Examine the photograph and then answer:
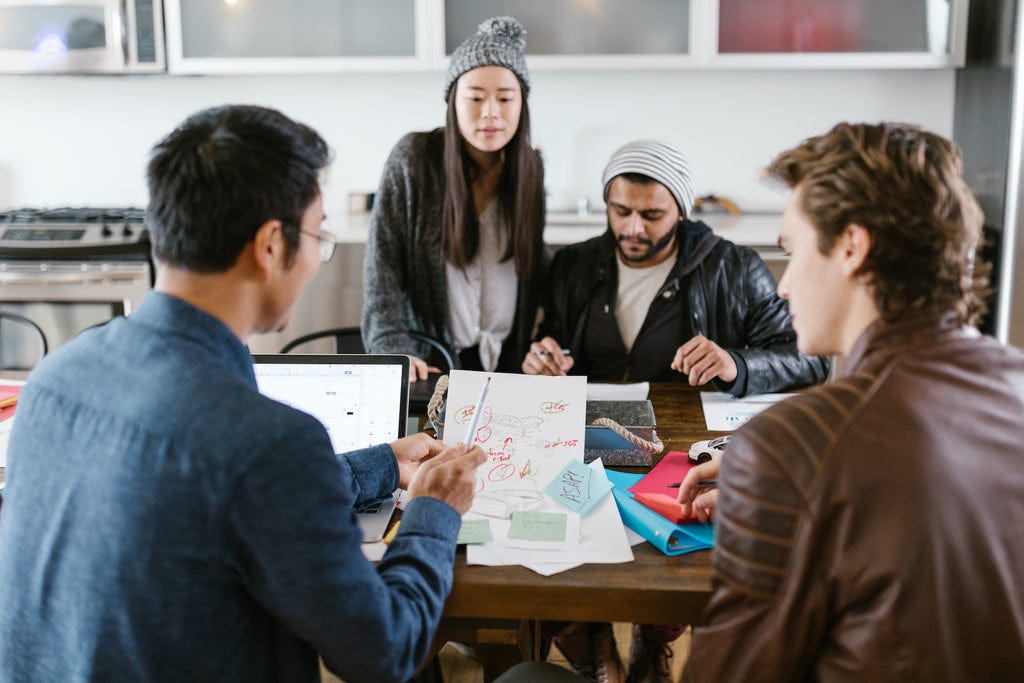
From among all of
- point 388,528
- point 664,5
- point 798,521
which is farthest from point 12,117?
point 798,521

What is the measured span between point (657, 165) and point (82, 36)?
2439 mm

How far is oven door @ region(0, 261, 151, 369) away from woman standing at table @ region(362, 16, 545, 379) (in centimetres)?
131

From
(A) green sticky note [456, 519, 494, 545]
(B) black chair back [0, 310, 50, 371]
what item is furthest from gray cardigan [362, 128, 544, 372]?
(B) black chair back [0, 310, 50, 371]

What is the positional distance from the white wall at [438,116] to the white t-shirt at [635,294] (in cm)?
141

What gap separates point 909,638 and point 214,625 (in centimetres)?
68

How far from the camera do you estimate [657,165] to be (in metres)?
2.13

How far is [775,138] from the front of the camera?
12.0 feet

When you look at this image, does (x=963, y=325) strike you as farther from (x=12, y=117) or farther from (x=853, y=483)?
(x=12, y=117)

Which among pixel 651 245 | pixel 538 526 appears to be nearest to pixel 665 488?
pixel 538 526

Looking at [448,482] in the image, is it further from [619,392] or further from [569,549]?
[619,392]

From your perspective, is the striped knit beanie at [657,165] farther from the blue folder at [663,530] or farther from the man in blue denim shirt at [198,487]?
the man in blue denim shirt at [198,487]

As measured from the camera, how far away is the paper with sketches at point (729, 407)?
1.75 meters

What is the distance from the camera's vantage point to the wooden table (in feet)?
3.76

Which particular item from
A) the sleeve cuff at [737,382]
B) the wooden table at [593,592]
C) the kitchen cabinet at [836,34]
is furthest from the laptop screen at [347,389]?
the kitchen cabinet at [836,34]
